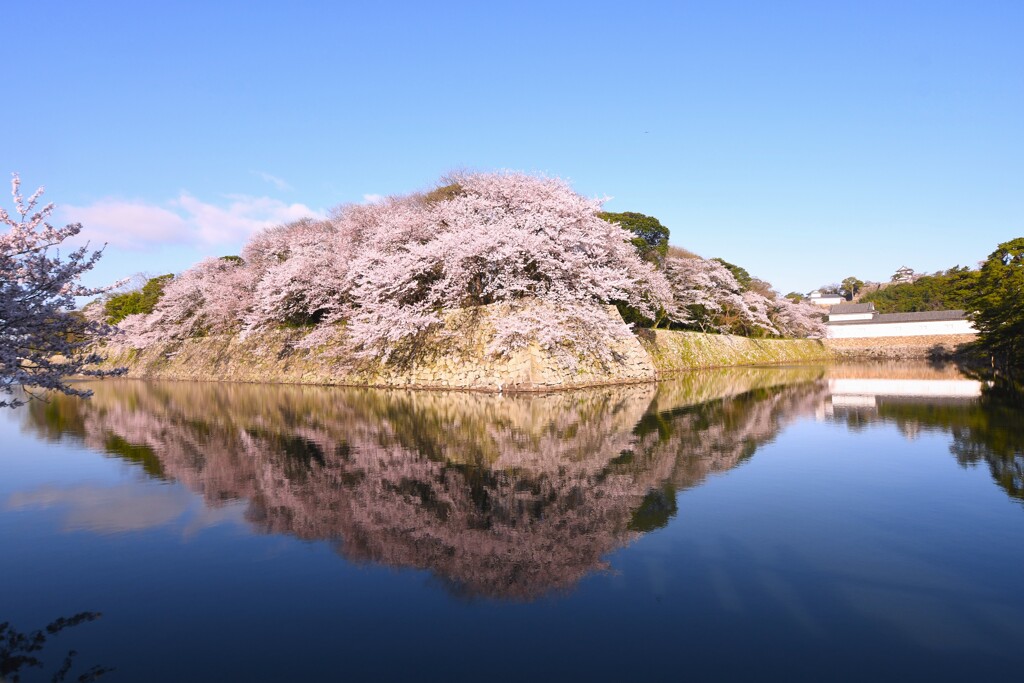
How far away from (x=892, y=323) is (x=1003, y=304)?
114 feet

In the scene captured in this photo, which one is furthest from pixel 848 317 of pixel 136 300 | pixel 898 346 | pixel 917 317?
pixel 136 300

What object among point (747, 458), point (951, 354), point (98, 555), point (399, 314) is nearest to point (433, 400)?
point (399, 314)

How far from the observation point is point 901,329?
2751 inches

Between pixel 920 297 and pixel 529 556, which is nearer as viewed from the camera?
pixel 529 556

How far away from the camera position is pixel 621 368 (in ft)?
107

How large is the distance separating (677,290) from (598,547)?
159 feet

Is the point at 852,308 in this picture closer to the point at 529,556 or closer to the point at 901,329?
the point at 901,329

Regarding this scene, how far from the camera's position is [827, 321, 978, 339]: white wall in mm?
65562

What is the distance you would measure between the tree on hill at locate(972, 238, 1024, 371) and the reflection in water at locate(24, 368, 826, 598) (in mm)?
22990

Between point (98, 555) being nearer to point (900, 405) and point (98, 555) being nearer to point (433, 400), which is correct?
point (433, 400)

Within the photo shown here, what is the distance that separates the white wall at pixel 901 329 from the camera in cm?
6556

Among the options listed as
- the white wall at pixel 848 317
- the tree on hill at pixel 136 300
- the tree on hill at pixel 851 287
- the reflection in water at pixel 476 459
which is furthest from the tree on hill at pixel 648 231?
the tree on hill at pixel 851 287

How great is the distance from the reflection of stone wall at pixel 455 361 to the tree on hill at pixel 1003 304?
17.6m

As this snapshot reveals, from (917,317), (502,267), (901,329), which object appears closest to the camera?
(502,267)
